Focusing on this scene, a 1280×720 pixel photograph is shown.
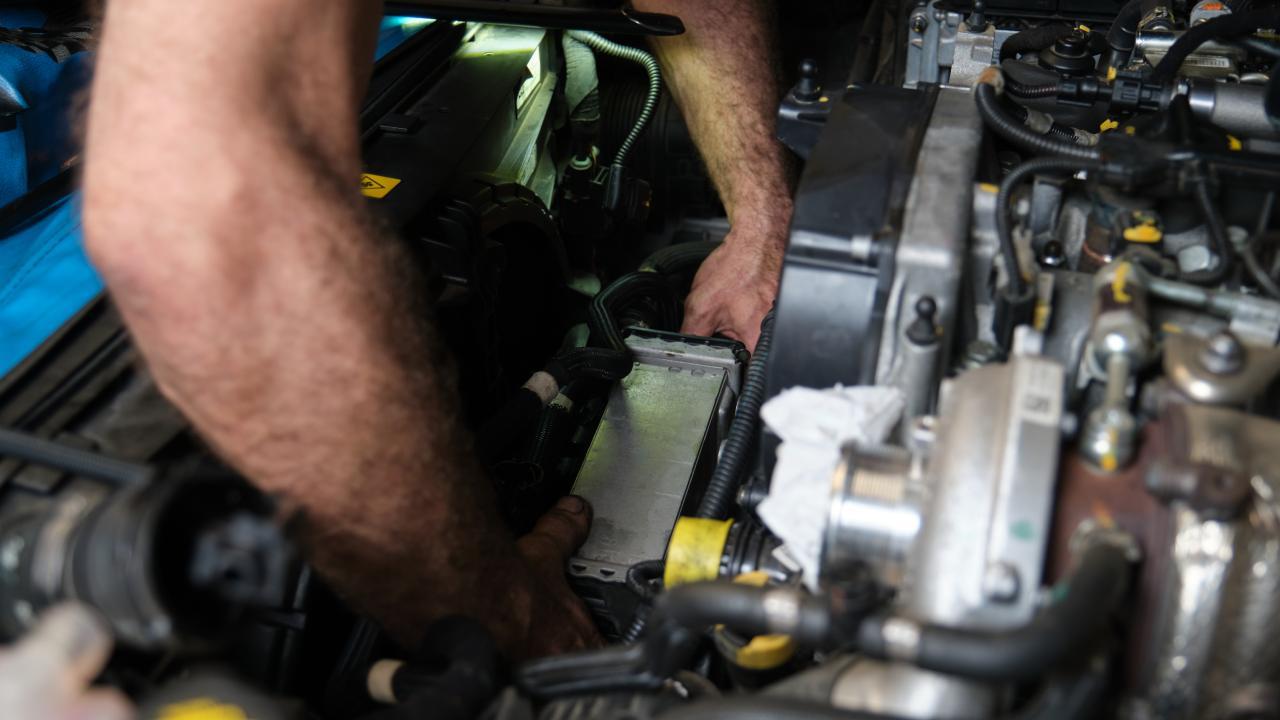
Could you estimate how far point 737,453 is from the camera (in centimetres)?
112

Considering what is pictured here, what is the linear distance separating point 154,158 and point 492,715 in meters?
0.52

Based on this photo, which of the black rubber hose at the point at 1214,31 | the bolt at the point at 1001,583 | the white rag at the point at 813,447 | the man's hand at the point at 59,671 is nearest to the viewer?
the man's hand at the point at 59,671

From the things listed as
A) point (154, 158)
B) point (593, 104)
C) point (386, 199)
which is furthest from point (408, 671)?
point (593, 104)

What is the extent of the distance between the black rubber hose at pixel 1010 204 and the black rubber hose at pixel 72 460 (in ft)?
2.22

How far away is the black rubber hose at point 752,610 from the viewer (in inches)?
26.1

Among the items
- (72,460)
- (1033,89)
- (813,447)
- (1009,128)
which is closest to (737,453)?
(813,447)

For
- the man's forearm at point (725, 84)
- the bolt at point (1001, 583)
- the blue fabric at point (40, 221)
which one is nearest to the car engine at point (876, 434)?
the bolt at point (1001, 583)

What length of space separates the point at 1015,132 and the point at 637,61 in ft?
3.58

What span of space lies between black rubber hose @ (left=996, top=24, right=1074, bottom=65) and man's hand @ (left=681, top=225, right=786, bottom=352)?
0.48 metres

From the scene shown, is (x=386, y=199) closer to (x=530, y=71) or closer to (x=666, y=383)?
(x=666, y=383)

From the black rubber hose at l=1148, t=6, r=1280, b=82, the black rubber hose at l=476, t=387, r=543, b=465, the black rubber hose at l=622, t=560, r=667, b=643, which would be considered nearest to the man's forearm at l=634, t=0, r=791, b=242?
the black rubber hose at l=476, t=387, r=543, b=465

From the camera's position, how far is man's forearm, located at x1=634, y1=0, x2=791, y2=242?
185cm

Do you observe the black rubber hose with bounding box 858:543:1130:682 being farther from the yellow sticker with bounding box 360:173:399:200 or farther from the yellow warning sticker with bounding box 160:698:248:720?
the yellow sticker with bounding box 360:173:399:200

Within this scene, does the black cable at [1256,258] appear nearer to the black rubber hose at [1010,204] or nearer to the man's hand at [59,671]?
the black rubber hose at [1010,204]
